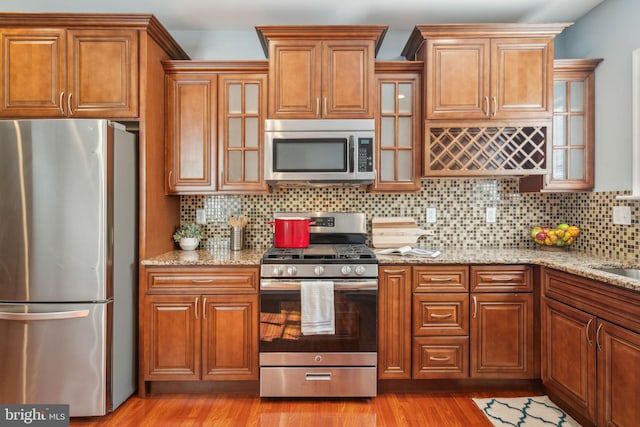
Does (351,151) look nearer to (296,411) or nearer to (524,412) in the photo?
(296,411)

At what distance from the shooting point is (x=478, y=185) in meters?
3.04

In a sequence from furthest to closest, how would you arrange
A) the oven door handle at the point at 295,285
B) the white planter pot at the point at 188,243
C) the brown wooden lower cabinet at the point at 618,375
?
the white planter pot at the point at 188,243 < the oven door handle at the point at 295,285 < the brown wooden lower cabinet at the point at 618,375

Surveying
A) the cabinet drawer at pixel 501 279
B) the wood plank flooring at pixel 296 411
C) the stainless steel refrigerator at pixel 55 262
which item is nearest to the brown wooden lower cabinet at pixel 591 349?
the cabinet drawer at pixel 501 279

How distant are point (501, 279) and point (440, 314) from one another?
1.51ft

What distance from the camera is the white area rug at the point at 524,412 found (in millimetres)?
2109

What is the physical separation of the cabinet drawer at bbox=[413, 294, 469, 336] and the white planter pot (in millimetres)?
1685

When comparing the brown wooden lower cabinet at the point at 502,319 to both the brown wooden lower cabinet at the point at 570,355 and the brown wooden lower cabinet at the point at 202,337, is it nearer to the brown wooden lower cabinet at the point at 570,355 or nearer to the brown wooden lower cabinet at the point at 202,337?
the brown wooden lower cabinet at the point at 570,355

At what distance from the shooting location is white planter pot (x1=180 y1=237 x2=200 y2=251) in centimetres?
284

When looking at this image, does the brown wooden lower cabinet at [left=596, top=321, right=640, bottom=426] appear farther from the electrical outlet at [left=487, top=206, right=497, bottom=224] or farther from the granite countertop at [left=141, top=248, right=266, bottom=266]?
the granite countertop at [left=141, top=248, right=266, bottom=266]

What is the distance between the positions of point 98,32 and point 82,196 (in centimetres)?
110

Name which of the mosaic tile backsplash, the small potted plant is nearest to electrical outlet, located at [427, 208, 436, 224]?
the mosaic tile backsplash

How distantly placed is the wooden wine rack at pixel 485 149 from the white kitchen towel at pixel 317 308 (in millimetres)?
1152

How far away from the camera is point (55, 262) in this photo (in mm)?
2117

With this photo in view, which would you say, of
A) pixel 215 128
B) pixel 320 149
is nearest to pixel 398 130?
pixel 320 149
